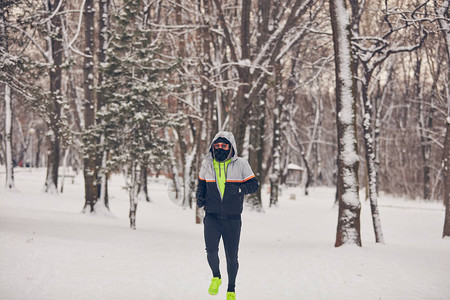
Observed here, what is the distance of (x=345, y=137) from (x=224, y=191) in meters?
5.82

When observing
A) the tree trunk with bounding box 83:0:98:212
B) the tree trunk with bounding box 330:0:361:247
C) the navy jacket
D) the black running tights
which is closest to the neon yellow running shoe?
the black running tights

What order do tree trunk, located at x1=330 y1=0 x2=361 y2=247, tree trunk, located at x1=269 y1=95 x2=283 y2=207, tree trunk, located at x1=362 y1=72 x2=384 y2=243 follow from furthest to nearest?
1. tree trunk, located at x1=269 y1=95 x2=283 y2=207
2. tree trunk, located at x1=362 y1=72 x2=384 y2=243
3. tree trunk, located at x1=330 y1=0 x2=361 y2=247

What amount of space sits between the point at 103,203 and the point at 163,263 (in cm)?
864

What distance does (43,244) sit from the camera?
8906mm

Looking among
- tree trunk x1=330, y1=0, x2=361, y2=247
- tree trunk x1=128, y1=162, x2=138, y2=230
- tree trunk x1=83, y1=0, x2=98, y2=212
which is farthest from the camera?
tree trunk x1=83, y1=0, x2=98, y2=212

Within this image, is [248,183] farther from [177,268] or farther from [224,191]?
[177,268]

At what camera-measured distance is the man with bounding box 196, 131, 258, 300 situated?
5.42 metres

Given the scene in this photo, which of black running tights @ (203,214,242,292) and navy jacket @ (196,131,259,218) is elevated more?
navy jacket @ (196,131,259,218)

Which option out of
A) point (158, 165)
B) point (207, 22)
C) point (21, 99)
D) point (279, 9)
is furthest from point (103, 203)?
point (279, 9)

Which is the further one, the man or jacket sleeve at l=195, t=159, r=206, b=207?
jacket sleeve at l=195, t=159, r=206, b=207

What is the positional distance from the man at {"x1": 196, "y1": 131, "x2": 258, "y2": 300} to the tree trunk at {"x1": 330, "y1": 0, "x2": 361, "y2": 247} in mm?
5453

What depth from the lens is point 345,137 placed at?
1048cm

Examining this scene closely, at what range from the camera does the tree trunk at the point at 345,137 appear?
10305mm

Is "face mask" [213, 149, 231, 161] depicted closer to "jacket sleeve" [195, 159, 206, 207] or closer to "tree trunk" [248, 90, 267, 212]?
"jacket sleeve" [195, 159, 206, 207]
